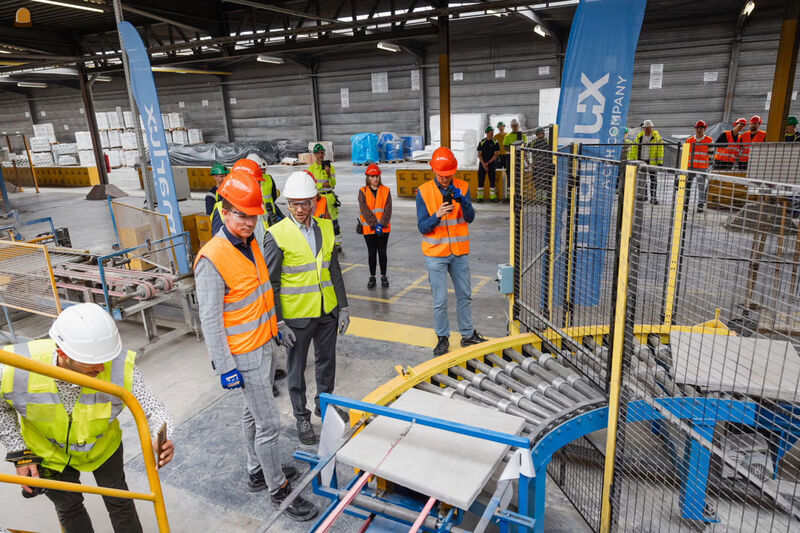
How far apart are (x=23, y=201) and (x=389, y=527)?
895 inches

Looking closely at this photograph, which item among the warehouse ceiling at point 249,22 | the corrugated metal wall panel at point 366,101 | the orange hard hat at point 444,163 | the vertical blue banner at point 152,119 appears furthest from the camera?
the corrugated metal wall panel at point 366,101

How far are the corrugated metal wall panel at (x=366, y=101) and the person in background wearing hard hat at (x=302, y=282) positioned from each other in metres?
20.6

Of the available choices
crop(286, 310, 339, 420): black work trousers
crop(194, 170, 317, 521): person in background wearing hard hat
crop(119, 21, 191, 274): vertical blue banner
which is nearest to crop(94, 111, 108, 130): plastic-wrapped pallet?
crop(119, 21, 191, 274): vertical blue banner

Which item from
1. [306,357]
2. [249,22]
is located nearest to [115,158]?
[249,22]

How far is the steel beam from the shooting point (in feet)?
29.9

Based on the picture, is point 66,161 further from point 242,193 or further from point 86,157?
point 242,193

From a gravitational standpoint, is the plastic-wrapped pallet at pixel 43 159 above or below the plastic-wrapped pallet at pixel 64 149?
below

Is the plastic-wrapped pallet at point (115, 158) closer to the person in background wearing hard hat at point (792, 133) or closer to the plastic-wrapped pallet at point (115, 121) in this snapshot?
the plastic-wrapped pallet at point (115, 121)

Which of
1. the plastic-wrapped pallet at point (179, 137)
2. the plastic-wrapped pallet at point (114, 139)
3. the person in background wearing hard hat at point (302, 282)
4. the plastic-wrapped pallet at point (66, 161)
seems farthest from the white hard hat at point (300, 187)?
the plastic-wrapped pallet at point (66, 161)

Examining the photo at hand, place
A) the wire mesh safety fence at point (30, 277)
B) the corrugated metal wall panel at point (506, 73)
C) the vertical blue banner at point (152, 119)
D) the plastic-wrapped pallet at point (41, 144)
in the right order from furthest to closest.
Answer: the plastic-wrapped pallet at point (41, 144) < the corrugated metal wall panel at point (506, 73) < the vertical blue banner at point (152, 119) < the wire mesh safety fence at point (30, 277)

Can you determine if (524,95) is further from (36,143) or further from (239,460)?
(36,143)

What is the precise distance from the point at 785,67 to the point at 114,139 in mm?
28391

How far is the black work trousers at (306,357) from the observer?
4.20m

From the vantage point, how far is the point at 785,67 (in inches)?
368
